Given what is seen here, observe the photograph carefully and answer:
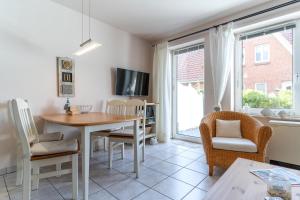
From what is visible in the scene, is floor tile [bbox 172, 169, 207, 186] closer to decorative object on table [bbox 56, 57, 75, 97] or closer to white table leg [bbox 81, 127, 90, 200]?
white table leg [bbox 81, 127, 90, 200]

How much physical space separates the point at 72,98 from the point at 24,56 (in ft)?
2.87

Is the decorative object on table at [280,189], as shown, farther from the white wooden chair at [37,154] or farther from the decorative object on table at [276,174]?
the white wooden chair at [37,154]

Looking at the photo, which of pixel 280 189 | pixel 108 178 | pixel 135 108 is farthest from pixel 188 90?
pixel 280 189

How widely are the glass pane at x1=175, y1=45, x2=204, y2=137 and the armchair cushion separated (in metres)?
1.17

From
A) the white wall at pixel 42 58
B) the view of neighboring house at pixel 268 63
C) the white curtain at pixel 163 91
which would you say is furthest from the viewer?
the white curtain at pixel 163 91

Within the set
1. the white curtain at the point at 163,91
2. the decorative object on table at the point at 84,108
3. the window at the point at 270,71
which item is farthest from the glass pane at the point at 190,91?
the decorative object on table at the point at 84,108

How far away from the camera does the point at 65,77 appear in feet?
8.89

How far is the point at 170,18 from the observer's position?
10.1 feet

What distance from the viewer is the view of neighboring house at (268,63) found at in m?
2.58

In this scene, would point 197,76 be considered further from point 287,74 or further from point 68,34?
point 68,34

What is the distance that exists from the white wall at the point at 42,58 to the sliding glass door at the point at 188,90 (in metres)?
1.56

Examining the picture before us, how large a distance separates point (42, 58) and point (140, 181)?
2.22m

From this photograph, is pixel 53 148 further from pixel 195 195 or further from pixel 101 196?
→ pixel 195 195

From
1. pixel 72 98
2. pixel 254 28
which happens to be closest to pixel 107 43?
pixel 72 98
